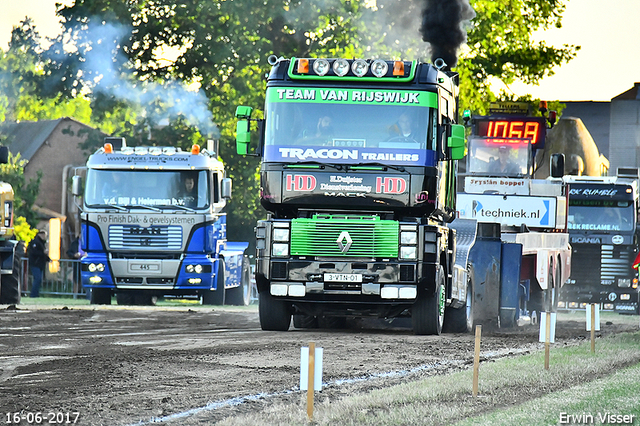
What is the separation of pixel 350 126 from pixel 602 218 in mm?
16417

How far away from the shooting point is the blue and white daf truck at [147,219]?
79.5ft

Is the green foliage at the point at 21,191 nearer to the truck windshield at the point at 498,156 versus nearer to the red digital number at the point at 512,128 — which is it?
the truck windshield at the point at 498,156

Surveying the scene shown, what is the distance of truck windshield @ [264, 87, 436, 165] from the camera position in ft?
52.6

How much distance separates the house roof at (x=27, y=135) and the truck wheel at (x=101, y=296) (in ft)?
123

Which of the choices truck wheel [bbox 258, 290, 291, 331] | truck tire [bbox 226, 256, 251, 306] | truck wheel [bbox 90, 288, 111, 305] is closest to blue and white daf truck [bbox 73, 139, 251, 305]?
truck wheel [bbox 90, 288, 111, 305]

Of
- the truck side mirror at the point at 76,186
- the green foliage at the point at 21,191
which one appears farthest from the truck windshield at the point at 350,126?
the green foliage at the point at 21,191

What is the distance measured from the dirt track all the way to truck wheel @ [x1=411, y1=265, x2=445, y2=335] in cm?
29

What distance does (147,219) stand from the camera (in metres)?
24.3

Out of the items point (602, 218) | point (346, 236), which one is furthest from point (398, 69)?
point (602, 218)

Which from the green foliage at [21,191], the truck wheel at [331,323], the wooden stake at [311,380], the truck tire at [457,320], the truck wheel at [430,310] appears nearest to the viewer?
the wooden stake at [311,380]

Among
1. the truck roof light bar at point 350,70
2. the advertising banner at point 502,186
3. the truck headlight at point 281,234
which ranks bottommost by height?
the truck headlight at point 281,234

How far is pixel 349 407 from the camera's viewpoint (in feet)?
29.9

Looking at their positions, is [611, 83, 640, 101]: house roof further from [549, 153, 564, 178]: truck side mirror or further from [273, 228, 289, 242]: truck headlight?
[273, 228, 289, 242]: truck headlight

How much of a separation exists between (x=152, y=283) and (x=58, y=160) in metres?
41.4
